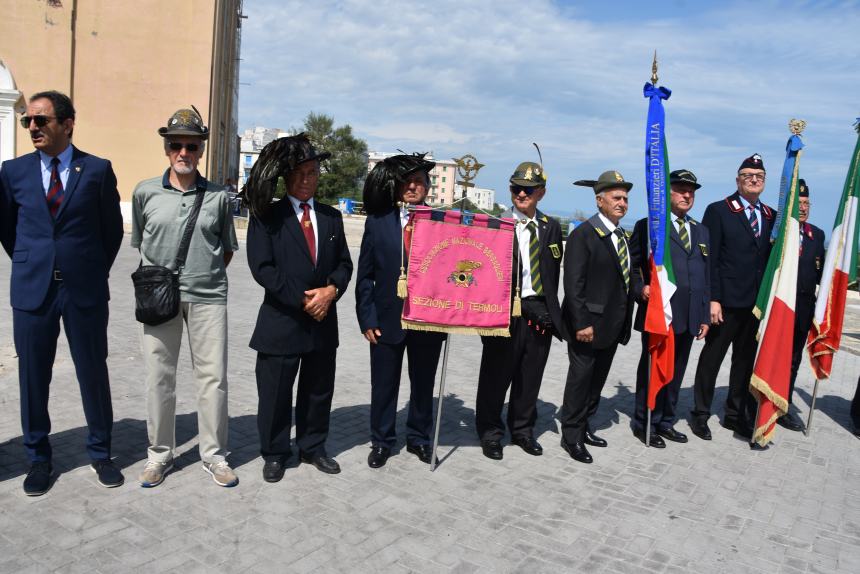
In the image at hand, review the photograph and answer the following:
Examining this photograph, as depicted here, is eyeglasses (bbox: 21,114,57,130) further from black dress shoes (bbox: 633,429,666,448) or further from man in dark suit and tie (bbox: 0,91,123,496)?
black dress shoes (bbox: 633,429,666,448)

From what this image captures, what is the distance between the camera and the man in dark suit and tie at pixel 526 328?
503 centimetres

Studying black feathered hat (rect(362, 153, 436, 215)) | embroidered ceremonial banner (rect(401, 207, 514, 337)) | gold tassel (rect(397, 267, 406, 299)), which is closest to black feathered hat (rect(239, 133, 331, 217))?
black feathered hat (rect(362, 153, 436, 215))

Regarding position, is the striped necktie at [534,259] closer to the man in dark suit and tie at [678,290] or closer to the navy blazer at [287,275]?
the man in dark suit and tie at [678,290]

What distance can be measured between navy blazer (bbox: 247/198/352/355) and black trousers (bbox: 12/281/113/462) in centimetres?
96

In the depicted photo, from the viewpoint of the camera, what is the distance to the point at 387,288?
468 centimetres

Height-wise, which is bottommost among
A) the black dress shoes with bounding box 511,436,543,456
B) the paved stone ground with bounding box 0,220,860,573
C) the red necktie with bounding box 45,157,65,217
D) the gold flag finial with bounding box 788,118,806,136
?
the paved stone ground with bounding box 0,220,860,573

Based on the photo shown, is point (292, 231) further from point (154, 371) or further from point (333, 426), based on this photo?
point (333, 426)

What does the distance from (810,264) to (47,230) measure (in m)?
6.40

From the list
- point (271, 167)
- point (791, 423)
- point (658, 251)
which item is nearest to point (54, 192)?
point (271, 167)

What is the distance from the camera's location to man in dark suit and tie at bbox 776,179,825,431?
20.6 ft

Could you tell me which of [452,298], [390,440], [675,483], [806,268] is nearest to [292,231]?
[452,298]

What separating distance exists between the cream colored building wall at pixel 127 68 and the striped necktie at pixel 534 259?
72.8 ft

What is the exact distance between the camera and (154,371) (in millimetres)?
4109

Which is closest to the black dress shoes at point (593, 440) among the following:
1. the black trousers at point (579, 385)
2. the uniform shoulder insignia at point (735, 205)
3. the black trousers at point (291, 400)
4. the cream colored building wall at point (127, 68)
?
the black trousers at point (579, 385)
